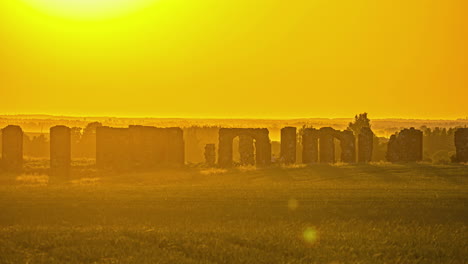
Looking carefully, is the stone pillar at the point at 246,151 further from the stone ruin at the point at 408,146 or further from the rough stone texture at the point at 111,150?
the stone ruin at the point at 408,146

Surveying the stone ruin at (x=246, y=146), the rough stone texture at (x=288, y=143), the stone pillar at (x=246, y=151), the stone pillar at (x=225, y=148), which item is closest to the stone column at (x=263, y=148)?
the stone ruin at (x=246, y=146)

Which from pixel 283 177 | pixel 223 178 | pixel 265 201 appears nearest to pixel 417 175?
pixel 283 177

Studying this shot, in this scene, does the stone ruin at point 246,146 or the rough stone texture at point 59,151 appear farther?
the stone ruin at point 246,146

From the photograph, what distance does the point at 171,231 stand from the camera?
23.8 m

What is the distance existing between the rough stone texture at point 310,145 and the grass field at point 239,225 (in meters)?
21.7

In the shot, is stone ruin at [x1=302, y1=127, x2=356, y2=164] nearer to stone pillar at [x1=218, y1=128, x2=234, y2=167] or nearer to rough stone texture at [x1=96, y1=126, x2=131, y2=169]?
stone pillar at [x1=218, y1=128, x2=234, y2=167]

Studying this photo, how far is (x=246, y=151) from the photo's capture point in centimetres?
6775

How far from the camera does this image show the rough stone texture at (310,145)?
66125 mm

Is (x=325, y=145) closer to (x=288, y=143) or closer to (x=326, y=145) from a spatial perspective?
(x=326, y=145)

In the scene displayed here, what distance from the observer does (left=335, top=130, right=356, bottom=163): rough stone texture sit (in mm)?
66812

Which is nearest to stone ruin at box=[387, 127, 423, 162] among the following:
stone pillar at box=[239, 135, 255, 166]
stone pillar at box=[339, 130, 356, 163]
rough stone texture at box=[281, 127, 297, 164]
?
stone pillar at box=[339, 130, 356, 163]

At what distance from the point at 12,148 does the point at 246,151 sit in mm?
18934

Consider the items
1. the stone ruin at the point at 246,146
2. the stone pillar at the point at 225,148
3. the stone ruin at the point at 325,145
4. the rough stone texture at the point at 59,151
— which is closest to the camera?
the rough stone texture at the point at 59,151

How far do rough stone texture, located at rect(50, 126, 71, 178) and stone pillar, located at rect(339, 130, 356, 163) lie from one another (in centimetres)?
2253
